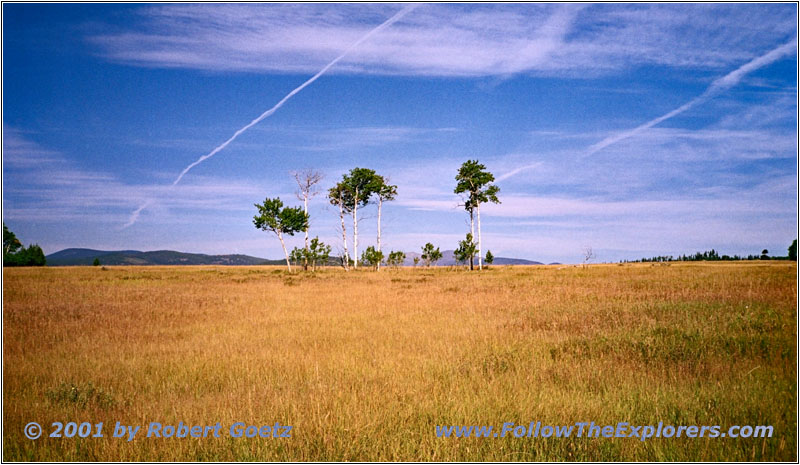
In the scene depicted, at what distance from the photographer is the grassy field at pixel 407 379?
4289 millimetres

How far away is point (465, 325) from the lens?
11008mm

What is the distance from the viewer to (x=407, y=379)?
6.22 m

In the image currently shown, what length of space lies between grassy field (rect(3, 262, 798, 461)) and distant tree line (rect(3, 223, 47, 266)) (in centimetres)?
9757

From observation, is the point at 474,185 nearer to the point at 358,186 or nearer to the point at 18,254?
the point at 358,186

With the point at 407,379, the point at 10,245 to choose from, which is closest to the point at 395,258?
the point at 407,379

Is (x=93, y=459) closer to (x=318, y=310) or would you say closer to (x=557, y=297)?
(x=318, y=310)

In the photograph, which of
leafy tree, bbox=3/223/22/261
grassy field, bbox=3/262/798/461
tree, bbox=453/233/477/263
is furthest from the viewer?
leafy tree, bbox=3/223/22/261

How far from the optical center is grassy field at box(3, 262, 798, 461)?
4.29 metres

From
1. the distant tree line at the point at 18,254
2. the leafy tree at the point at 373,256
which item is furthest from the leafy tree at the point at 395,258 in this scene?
the distant tree line at the point at 18,254

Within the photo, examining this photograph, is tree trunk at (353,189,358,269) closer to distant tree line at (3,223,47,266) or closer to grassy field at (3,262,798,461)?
grassy field at (3,262,798,461)

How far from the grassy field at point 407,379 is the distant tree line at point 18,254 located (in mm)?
97573

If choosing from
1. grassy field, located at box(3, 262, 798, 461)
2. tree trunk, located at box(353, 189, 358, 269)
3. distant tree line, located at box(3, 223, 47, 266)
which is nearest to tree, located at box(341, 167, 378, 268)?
tree trunk, located at box(353, 189, 358, 269)

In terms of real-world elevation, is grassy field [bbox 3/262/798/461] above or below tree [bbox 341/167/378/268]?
below

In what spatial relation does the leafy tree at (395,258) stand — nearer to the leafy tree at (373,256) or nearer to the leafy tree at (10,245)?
the leafy tree at (373,256)
